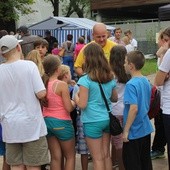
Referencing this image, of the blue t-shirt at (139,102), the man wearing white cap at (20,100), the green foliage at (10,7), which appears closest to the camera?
the man wearing white cap at (20,100)

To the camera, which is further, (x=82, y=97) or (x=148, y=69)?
(x=148, y=69)

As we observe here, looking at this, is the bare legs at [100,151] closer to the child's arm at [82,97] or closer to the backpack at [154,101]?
the child's arm at [82,97]

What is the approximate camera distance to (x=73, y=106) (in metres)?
4.55

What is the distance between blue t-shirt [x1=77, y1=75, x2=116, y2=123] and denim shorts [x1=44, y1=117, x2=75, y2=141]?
0.87 feet

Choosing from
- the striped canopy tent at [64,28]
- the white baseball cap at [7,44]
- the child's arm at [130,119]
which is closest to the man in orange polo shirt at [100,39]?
the child's arm at [130,119]

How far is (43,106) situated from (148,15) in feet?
118

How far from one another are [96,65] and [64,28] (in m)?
17.8

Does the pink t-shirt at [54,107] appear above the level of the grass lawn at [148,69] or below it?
above

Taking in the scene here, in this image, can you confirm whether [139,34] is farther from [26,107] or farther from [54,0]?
[26,107]

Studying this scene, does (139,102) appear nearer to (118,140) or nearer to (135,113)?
(135,113)

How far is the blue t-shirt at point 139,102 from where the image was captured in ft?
13.9

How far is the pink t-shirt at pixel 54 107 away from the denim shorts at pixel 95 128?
0.96ft

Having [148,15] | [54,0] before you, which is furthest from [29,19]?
[148,15]

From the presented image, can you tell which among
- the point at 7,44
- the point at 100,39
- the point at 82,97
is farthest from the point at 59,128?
the point at 100,39
